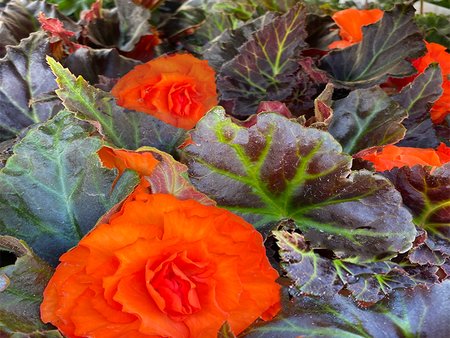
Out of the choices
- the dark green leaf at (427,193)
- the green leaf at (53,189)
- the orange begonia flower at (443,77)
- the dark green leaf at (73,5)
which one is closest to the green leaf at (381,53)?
the orange begonia flower at (443,77)

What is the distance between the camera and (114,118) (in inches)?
24.1

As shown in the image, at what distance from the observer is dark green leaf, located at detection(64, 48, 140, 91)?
2.77 feet

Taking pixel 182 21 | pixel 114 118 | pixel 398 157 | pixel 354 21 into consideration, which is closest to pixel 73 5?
pixel 182 21

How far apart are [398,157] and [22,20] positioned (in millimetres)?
626

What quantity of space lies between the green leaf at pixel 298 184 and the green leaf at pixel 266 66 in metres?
0.28

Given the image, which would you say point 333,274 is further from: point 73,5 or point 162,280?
point 73,5

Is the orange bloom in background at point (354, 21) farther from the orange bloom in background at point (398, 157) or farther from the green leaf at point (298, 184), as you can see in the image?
the green leaf at point (298, 184)

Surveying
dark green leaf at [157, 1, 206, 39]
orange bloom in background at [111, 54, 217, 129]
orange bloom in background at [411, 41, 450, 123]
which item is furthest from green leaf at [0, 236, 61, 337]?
dark green leaf at [157, 1, 206, 39]

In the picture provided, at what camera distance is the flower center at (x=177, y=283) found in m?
0.45

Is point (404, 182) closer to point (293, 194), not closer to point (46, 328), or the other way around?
point (293, 194)

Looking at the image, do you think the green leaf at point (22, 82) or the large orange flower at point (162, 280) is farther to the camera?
the green leaf at point (22, 82)

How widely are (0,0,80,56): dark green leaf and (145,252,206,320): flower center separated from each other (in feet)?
1.87

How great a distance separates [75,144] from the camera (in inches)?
21.2

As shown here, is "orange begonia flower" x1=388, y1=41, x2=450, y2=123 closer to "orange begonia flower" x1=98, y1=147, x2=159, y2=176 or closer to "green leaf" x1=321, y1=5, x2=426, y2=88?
"green leaf" x1=321, y1=5, x2=426, y2=88
